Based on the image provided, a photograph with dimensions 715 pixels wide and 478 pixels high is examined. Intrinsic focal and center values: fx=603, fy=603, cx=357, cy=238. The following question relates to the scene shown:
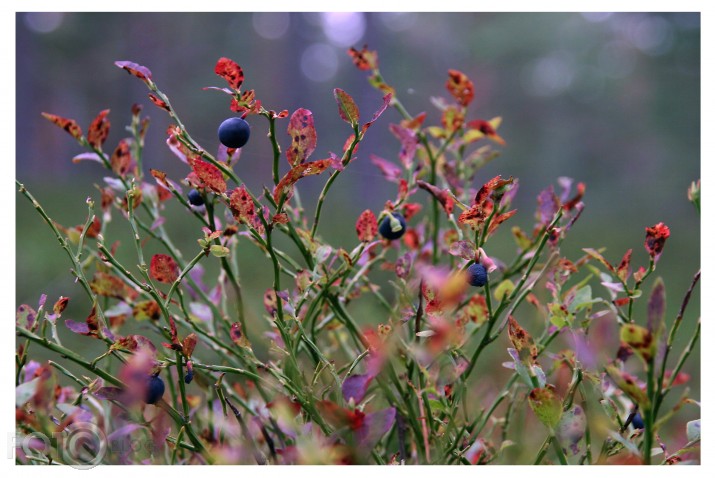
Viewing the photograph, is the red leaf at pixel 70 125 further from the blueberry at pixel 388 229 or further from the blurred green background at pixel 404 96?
the blurred green background at pixel 404 96

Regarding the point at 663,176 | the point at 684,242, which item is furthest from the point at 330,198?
the point at 663,176

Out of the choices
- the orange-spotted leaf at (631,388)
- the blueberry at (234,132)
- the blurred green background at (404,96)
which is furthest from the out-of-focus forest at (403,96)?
the orange-spotted leaf at (631,388)

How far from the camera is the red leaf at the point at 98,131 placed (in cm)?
72

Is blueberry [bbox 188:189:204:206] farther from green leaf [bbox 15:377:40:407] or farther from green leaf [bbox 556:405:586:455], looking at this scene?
green leaf [bbox 556:405:586:455]

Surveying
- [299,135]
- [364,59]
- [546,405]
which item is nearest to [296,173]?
[299,135]

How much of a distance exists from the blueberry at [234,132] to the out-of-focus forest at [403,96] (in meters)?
4.19

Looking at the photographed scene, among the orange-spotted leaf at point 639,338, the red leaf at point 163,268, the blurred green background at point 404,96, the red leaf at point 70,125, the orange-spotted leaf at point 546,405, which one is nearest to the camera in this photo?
the orange-spotted leaf at point 639,338

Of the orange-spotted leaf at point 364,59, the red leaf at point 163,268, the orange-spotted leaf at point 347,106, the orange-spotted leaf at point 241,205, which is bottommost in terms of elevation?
the red leaf at point 163,268

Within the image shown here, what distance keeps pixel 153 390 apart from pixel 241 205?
19cm

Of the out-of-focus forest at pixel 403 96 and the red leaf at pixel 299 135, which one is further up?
the out-of-focus forest at pixel 403 96

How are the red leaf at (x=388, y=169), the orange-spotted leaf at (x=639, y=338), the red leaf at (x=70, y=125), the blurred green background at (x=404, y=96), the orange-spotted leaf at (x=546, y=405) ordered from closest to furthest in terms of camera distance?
the orange-spotted leaf at (x=639, y=338) < the orange-spotted leaf at (x=546, y=405) < the red leaf at (x=70, y=125) < the red leaf at (x=388, y=169) < the blurred green background at (x=404, y=96)

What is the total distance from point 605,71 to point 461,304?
48.0 feet

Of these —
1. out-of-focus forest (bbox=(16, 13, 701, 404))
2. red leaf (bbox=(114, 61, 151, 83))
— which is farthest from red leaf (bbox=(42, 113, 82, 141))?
out-of-focus forest (bbox=(16, 13, 701, 404))
